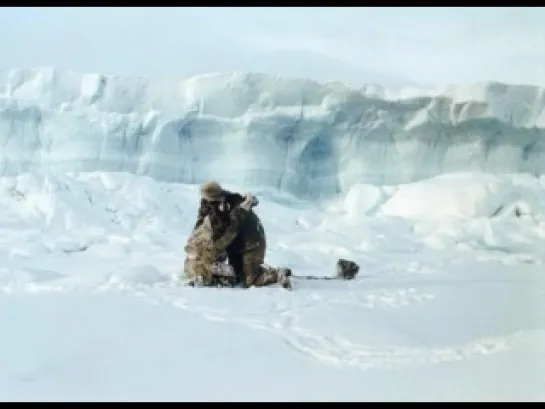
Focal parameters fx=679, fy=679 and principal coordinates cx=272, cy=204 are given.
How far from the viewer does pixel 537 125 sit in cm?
409

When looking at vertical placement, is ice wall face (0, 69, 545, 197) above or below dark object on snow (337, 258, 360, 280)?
above

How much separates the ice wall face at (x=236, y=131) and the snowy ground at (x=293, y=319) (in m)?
1.16

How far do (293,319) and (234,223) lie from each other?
644 mm

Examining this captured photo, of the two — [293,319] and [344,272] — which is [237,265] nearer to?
[344,272]

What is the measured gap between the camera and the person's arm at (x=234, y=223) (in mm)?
2418

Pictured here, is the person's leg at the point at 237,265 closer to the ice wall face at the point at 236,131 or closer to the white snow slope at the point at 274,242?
the white snow slope at the point at 274,242

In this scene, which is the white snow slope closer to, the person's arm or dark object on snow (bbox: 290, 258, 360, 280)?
dark object on snow (bbox: 290, 258, 360, 280)

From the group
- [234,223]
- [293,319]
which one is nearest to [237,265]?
[234,223]

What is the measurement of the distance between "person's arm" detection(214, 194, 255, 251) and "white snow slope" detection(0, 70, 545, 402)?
210 millimetres

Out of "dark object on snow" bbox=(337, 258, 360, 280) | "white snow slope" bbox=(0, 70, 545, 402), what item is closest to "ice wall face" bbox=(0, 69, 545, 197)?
"white snow slope" bbox=(0, 70, 545, 402)

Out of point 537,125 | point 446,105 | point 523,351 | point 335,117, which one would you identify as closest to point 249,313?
point 523,351

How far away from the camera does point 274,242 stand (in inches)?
132

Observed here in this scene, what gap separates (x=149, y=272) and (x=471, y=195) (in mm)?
2126

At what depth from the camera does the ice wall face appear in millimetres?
4426
